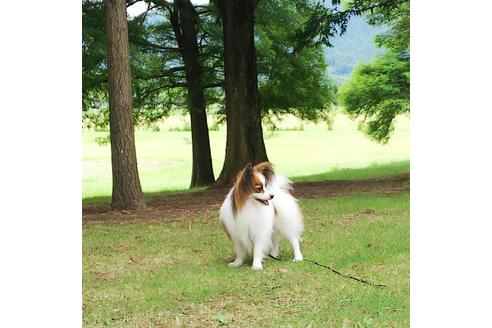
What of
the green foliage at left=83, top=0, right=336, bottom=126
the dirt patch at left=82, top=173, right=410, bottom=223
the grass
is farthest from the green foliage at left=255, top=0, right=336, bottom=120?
the grass

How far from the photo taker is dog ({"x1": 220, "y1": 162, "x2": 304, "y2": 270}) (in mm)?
4676

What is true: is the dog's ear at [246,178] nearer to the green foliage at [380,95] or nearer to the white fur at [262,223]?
the white fur at [262,223]

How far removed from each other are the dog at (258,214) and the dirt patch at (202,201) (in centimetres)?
233

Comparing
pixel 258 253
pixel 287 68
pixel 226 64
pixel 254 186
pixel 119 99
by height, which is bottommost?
pixel 258 253

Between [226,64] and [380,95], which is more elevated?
[226,64]

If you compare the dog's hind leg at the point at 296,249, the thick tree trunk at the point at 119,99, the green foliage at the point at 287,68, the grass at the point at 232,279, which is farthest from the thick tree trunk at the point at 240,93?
the dog's hind leg at the point at 296,249

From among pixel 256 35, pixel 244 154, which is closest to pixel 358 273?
pixel 244 154

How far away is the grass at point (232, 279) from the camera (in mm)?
3826

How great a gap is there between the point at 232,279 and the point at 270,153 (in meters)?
11.7

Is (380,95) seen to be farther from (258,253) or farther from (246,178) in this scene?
(246,178)

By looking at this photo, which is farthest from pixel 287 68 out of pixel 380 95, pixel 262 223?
pixel 262 223

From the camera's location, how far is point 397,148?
57.7ft

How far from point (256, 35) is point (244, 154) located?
3856 mm

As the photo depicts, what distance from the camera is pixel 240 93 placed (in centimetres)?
1100
